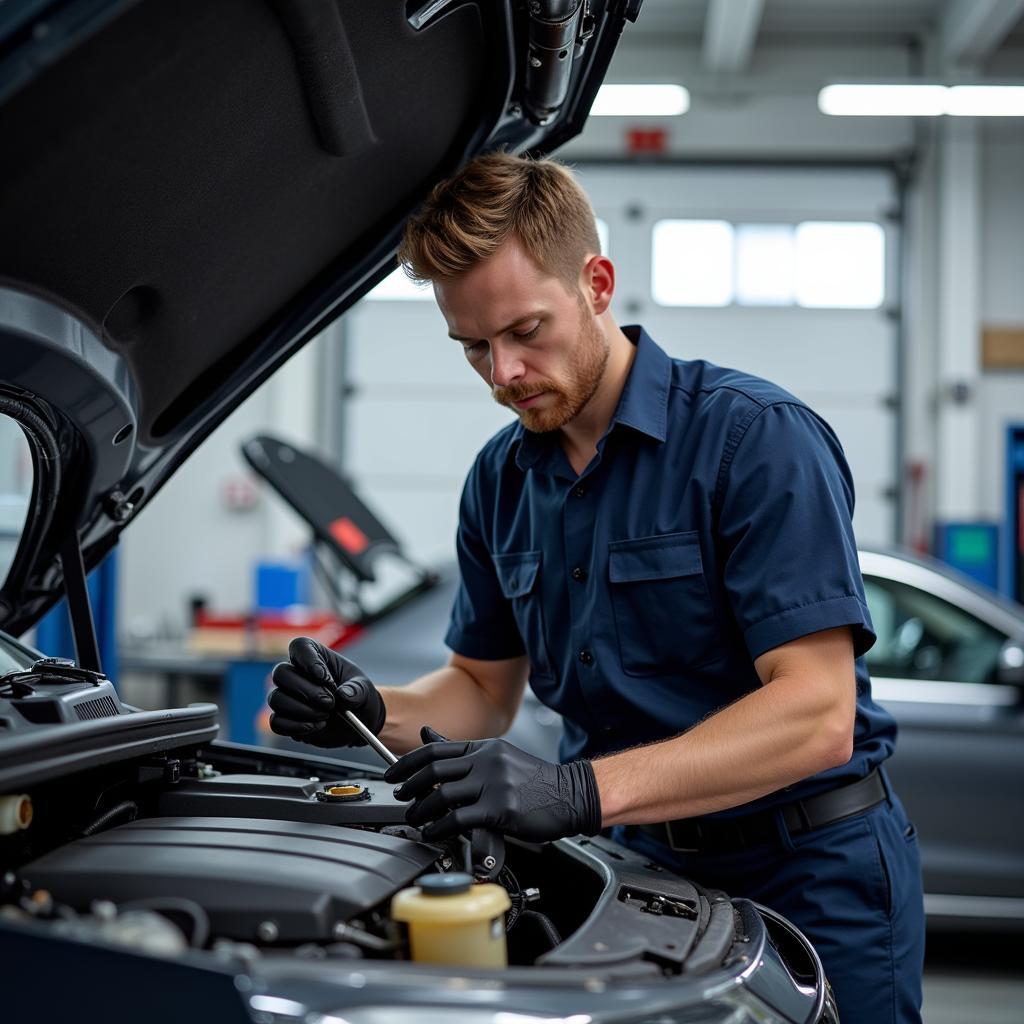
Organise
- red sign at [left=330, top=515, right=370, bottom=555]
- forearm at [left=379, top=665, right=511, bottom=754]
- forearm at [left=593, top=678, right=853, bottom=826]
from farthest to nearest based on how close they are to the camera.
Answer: red sign at [left=330, top=515, right=370, bottom=555], forearm at [left=379, top=665, right=511, bottom=754], forearm at [left=593, top=678, right=853, bottom=826]

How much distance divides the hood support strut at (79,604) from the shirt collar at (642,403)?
61cm

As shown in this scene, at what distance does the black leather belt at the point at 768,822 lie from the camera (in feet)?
4.75

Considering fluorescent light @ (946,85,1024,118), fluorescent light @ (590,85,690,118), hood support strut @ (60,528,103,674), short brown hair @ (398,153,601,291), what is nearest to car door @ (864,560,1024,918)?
short brown hair @ (398,153,601,291)

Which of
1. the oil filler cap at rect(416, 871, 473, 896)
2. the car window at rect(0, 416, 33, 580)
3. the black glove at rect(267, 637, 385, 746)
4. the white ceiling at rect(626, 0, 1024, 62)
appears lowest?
the oil filler cap at rect(416, 871, 473, 896)

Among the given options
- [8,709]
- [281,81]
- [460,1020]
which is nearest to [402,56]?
[281,81]

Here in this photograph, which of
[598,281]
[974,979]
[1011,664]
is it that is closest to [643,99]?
[1011,664]

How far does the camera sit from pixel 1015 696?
125 inches

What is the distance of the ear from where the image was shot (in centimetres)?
153

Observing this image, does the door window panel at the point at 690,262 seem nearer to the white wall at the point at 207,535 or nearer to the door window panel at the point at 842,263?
the door window panel at the point at 842,263

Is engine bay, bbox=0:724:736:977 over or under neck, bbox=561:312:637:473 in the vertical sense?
under

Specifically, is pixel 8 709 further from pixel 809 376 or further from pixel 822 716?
pixel 809 376

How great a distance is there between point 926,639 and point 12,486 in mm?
2634

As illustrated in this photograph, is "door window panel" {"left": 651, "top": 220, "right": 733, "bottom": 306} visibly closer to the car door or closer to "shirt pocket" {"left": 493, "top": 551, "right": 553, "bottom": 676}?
the car door

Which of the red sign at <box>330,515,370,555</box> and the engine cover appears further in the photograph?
the red sign at <box>330,515,370,555</box>
